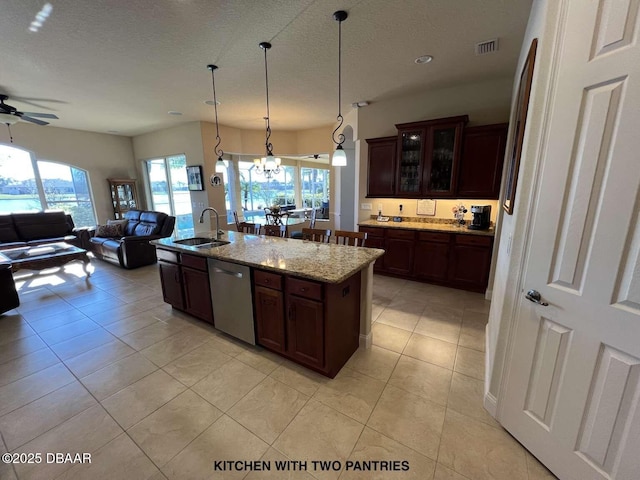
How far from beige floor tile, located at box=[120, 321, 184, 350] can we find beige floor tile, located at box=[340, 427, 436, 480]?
2224mm

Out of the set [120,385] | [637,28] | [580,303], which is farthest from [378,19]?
[120,385]

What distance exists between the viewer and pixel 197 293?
9.20 feet

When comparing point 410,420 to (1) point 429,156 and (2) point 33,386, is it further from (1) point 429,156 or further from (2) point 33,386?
(1) point 429,156

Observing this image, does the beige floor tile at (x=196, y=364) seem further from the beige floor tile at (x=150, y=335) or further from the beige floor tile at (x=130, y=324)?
the beige floor tile at (x=130, y=324)

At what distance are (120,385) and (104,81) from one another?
3765mm

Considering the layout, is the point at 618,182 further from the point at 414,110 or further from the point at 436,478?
the point at 414,110

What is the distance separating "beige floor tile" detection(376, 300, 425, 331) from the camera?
2869 mm

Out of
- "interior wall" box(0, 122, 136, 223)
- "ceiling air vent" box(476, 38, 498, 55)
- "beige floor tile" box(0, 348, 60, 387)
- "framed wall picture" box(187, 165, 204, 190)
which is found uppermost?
"ceiling air vent" box(476, 38, 498, 55)

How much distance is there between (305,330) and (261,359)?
63cm

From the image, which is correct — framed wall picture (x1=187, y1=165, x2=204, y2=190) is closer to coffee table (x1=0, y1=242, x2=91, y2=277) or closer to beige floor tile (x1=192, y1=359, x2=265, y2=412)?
coffee table (x1=0, y1=242, x2=91, y2=277)

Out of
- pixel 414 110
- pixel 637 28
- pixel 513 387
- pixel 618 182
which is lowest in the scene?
pixel 513 387

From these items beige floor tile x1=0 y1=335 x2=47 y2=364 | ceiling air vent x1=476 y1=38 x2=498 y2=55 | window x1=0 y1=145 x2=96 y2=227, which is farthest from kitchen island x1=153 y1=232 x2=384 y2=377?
window x1=0 y1=145 x2=96 y2=227

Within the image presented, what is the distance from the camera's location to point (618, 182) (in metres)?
1.05

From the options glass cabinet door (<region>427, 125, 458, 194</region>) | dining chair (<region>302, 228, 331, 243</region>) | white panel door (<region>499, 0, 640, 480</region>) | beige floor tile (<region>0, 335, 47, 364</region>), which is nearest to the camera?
white panel door (<region>499, 0, 640, 480</region>)
